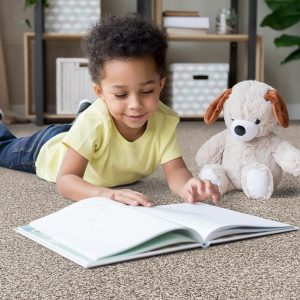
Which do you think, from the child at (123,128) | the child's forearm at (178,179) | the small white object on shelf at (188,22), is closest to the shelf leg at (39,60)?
the small white object on shelf at (188,22)

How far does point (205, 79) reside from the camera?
10.5 feet

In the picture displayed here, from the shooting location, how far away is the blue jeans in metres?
1.69

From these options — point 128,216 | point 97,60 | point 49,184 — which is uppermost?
point 97,60

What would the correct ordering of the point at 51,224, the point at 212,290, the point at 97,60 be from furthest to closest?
1. the point at 97,60
2. the point at 51,224
3. the point at 212,290

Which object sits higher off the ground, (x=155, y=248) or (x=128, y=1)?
(x=128, y=1)

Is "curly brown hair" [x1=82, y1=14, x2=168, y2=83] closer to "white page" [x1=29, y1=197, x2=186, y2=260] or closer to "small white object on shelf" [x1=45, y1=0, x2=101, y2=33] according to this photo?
"white page" [x1=29, y1=197, x2=186, y2=260]

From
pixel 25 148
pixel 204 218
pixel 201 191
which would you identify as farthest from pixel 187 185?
pixel 25 148

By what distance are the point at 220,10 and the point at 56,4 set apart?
80 centimetres

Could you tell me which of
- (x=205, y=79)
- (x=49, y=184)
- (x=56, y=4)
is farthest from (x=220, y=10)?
(x=49, y=184)

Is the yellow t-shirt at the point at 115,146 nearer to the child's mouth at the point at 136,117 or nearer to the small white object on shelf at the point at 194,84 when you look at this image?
the child's mouth at the point at 136,117

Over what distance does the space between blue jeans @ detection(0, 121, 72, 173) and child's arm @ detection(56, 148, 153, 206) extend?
1.08ft

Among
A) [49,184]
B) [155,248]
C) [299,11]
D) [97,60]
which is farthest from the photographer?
[299,11]

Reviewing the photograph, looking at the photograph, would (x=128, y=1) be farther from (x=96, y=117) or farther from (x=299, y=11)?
(x=96, y=117)

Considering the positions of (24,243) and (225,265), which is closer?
(225,265)
